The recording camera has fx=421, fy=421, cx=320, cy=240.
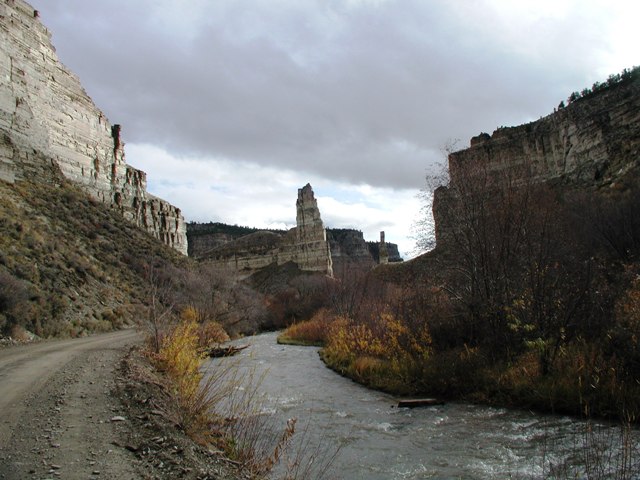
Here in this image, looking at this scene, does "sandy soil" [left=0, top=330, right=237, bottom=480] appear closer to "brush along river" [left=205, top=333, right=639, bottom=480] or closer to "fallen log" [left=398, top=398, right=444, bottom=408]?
"brush along river" [left=205, top=333, right=639, bottom=480]

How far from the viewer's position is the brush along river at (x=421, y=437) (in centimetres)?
763

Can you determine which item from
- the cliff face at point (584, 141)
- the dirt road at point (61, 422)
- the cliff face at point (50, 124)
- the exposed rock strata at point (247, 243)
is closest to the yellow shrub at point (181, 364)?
the dirt road at point (61, 422)

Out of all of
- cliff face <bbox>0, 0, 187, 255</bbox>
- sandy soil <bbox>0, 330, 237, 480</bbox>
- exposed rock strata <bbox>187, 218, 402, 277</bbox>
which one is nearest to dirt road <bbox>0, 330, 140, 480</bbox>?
sandy soil <bbox>0, 330, 237, 480</bbox>

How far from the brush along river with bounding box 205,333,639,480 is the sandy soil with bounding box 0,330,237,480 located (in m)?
1.26

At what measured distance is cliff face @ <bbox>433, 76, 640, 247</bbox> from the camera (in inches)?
1491

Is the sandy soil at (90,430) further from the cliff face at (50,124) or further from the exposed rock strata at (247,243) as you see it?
the exposed rock strata at (247,243)

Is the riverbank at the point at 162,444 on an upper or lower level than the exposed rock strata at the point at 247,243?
lower

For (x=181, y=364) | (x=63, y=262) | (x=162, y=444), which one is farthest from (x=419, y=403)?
(x=63, y=262)

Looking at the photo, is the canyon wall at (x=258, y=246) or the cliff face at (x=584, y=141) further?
the canyon wall at (x=258, y=246)

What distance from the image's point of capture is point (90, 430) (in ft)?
19.4

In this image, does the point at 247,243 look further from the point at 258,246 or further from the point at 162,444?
the point at 162,444

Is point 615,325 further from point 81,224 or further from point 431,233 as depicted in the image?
point 81,224

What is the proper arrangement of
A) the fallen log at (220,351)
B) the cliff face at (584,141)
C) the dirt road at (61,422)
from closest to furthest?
1. the dirt road at (61,422)
2. the fallen log at (220,351)
3. the cliff face at (584,141)

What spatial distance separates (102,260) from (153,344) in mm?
17485
